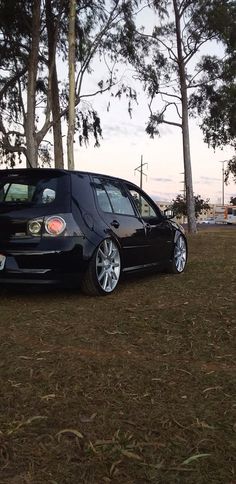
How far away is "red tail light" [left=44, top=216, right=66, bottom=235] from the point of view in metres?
5.37

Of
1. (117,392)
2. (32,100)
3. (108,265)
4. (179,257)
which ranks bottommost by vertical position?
(117,392)

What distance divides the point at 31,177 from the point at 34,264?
1.04 m

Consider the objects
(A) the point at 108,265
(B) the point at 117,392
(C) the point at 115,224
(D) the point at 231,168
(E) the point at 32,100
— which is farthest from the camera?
(D) the point at 231,168

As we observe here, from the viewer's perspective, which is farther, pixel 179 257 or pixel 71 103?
pixel 71 103

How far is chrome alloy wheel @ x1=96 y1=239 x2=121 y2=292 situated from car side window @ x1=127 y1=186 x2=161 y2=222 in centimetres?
114

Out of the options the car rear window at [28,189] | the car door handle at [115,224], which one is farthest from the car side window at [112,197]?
the car rear window at [28,189]

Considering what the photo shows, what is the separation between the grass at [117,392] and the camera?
2.35 metres

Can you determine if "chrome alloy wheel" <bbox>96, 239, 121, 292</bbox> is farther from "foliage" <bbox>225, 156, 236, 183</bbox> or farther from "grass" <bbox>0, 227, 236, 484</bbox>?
"foliage" <bbox>225, 156, 236, 183</bbox>

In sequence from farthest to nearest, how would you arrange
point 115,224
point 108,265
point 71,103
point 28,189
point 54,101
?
point 54,101, point 71,103, point 115,224, point 108,265, point 28,189

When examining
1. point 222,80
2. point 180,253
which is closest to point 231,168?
point 222,80

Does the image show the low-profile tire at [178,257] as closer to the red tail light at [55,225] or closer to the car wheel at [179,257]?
the car wheel at [179,257]

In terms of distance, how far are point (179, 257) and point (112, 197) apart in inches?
79.4

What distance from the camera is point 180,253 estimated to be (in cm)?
802

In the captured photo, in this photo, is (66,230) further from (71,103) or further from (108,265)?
(71,103)
